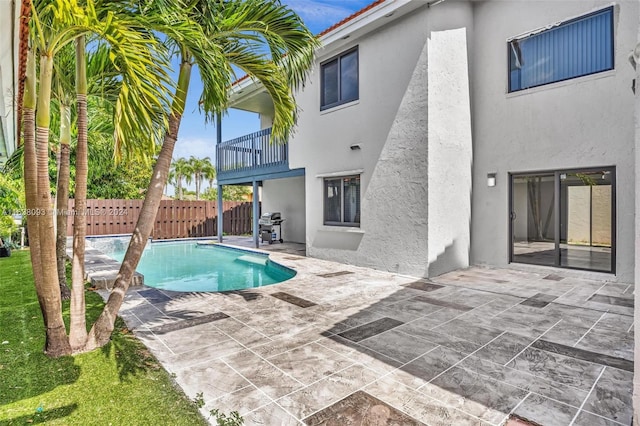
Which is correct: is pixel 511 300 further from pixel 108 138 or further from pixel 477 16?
pixel 108 138

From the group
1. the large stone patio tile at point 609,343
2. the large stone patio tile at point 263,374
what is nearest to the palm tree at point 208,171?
the large stone patio tile at point 263,374

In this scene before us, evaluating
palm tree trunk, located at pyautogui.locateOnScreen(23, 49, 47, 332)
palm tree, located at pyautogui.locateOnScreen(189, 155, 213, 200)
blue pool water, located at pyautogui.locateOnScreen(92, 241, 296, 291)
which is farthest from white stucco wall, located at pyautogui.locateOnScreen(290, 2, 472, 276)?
palm tree, located at pyautogui.locateOnScreen(189, 155, 213, 200)

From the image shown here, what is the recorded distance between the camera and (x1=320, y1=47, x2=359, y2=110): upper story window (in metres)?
10.2

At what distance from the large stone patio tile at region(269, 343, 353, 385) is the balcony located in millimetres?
9285

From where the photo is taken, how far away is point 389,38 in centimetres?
912

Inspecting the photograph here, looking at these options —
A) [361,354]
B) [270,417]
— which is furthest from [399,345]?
[270,417]

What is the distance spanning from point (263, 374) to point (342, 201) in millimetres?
7572

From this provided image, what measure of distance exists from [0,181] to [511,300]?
12652 millimetres

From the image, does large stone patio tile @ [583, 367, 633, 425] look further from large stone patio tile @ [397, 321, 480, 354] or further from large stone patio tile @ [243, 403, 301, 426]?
large stone patio tile @ [243, 403, 301, 426]

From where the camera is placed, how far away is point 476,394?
316 centimetres

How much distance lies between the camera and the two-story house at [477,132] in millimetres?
7664

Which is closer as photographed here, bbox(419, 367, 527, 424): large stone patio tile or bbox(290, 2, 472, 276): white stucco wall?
bbox(419, 367, 527, 424): large stone patio tile

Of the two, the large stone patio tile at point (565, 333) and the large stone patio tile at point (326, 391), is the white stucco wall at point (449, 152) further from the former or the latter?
the large stone patio tile at point (326, 391)

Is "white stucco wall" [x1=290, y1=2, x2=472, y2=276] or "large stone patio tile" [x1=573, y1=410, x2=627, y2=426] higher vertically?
"white stucco wall" [x1=290, y1=2, x2=472, y2=276]
